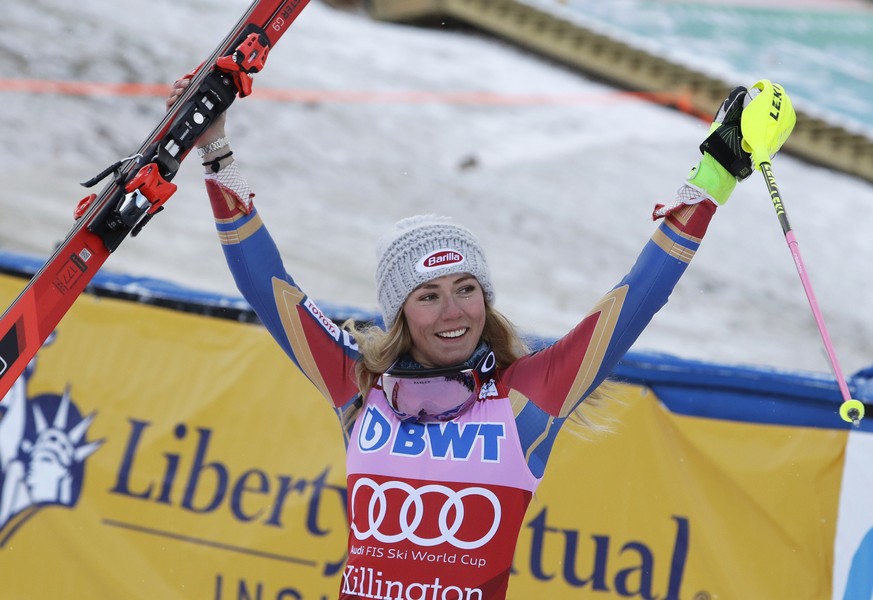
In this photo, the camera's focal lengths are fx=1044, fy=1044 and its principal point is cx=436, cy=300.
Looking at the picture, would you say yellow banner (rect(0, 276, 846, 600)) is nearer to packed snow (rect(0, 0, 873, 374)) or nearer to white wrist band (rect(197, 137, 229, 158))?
white wrist band (rect(197, 137, 229, 158))

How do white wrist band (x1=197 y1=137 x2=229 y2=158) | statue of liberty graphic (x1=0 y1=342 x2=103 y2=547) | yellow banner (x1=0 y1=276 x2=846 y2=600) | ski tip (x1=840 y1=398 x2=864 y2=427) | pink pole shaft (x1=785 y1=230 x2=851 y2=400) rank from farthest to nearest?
statue of liberty graphic (x1=0 y1=342 x2=103 y2=547) → yellow banner (x1=0 y1=276 x2=846 y2=600) → white wrist band (x1=197 y1=137 x2=229 y2=158) → pink pole shaft (x1=785 y1=230 x2=851 y2=400) → ski tip (x1=840 y1=398 x2=864 y2=427)

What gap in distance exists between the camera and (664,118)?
14.9 metres

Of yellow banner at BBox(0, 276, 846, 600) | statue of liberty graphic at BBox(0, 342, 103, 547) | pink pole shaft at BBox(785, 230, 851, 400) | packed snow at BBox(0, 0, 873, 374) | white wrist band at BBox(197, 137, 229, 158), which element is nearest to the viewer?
pink pole shaft at BBox(785, 230, 851, 400)

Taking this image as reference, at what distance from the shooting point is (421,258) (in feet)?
8.59

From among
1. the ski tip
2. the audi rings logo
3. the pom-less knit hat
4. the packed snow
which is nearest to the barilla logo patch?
the pom-less knit hat

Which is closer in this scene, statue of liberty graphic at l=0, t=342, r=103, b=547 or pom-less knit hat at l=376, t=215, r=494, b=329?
pom-less knit hat at l=376, t=215, r=494, b=329

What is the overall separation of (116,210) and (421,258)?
82cm

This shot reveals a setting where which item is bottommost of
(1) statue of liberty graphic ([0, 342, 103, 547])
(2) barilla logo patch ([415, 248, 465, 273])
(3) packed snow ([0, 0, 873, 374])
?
(2) barilla logo patch ([415, 248, 465, 273])

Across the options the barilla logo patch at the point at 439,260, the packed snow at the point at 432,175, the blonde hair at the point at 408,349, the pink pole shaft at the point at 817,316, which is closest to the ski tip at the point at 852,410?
the pink pole shaft at the point at 817,316

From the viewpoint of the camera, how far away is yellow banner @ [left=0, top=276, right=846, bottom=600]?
12.0ft

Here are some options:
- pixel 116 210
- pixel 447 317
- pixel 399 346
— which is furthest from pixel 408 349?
pixel 116 210

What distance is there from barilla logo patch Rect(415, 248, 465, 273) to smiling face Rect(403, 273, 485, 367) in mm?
32

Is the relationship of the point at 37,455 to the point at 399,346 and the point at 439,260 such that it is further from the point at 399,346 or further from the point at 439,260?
the point at 439,260

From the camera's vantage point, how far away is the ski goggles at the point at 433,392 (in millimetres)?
2533
